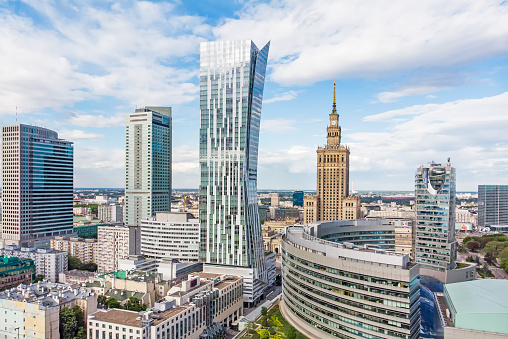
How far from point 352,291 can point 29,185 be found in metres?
170

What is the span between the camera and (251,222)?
131 m

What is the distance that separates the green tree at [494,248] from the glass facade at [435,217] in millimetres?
62879

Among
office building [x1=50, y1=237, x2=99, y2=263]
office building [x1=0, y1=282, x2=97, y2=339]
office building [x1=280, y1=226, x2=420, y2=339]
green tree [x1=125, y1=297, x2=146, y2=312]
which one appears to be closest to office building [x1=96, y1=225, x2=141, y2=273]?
office building [x1=50, y1=237, x2=99, y2=263]

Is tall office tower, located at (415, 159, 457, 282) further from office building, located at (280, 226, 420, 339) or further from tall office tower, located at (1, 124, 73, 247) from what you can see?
tall office tower, located at (1, 124, 73, 247)

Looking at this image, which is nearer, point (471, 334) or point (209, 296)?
point (471, 334)

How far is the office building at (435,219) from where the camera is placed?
126 meters

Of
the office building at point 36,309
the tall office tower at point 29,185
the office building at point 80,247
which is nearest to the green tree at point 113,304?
the office building at point 36,309

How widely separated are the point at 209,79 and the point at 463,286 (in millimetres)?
103075

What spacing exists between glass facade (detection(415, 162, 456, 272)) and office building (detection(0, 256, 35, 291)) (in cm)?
14101

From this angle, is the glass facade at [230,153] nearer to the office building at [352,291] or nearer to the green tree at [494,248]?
the office building at [352,291]

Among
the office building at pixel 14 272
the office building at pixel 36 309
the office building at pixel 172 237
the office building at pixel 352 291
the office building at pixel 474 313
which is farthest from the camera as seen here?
the office building at pixel 172 237

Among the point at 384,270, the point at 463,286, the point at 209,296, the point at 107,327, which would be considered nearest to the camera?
the point at 384,270

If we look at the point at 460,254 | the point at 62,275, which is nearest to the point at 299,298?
the point at 62,275

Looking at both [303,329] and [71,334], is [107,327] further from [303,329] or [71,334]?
[303,329]
